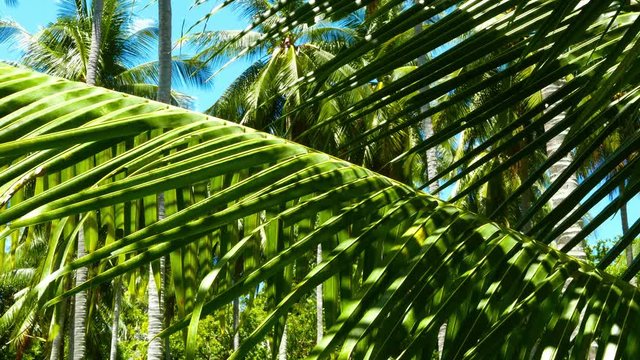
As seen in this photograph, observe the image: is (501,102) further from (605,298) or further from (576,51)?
(605,298)

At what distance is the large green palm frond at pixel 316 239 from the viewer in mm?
763

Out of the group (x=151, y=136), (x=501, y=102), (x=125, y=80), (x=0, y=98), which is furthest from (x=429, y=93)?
(x=125, y=80)

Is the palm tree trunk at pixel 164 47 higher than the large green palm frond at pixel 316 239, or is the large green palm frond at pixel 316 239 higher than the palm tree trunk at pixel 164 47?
the palm tree trunk at pixel 164 47

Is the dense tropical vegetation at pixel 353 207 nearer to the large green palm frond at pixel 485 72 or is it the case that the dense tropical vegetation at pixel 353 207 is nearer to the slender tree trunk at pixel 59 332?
the large green palm frond at pixel 485 72

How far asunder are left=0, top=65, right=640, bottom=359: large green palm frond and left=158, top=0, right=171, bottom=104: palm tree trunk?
368 inches

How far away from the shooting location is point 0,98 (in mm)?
883

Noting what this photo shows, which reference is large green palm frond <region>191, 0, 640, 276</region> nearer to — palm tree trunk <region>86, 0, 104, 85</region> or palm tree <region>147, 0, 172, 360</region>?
palm tree <region>147, 0, 172, 360</region>

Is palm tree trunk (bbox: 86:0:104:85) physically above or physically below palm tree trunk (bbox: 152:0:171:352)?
above

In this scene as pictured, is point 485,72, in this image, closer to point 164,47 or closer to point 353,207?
point 353,207

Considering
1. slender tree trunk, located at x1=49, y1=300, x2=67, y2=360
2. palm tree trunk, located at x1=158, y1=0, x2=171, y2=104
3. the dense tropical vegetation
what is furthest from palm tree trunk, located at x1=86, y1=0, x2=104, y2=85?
the dense tropical vegetation

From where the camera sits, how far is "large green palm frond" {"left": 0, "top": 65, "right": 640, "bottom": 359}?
763 millimetres

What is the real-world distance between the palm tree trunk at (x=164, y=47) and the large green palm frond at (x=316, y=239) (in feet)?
30.6

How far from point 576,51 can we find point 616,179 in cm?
18

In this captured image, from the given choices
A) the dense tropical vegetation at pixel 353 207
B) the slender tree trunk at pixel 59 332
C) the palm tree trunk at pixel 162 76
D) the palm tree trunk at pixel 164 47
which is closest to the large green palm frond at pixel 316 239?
the dense tropical vegetation at pixel 353 207
